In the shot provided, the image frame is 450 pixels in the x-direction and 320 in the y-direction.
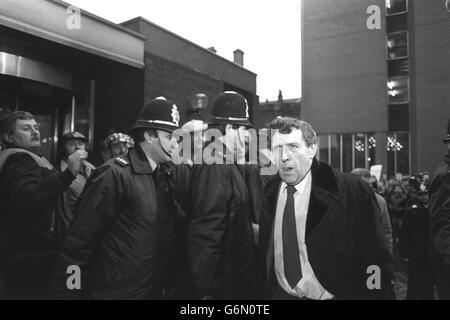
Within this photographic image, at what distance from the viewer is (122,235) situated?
2.16 metres

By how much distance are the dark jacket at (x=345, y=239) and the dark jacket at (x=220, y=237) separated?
0.61m

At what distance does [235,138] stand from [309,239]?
3.62ft

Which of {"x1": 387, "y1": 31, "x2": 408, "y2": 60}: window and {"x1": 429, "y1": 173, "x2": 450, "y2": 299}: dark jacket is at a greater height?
{"x1": 387, "y1": 31, "x2": 408, "y2": 60}: window

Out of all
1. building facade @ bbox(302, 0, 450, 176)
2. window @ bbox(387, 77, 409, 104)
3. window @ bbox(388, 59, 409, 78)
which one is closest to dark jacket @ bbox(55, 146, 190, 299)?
building facade @ bbox(302, 0, 450, 176)

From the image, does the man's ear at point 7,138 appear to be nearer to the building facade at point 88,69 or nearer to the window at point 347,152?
the building facade at point 88,69

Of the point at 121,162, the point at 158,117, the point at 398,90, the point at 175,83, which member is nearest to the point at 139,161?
the point at 121,162

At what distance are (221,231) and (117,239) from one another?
0.61 m

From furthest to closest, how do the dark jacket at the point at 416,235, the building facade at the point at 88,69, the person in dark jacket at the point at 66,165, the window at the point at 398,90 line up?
the window at the point at 398,90, the building facade at the point at 88,69, the dark jacket at the point at 416,235, the person in dark jacket at the point at 66,165

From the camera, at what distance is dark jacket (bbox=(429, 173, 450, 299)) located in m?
2.25

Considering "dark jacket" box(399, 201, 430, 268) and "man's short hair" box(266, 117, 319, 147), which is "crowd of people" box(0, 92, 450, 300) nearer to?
"man's short hair" box(266, 117, 319, 147)

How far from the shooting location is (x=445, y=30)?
15.7m

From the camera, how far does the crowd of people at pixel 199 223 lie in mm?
1869

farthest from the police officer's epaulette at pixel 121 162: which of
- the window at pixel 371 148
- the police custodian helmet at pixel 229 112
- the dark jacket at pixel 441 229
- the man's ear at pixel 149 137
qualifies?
the window at pixel 371 148
